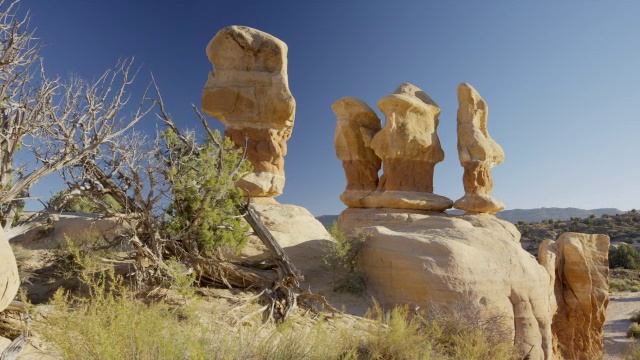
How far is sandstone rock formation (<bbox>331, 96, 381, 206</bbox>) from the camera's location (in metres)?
18.5

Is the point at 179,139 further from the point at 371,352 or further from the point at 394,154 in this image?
the point at 394,154

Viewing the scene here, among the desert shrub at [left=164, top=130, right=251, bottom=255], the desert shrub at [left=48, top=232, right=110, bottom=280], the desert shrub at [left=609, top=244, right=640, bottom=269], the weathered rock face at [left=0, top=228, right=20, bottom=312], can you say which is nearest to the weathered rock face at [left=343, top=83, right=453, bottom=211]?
the desert shrub at [left=164, top=130, right=251, bottom=255]

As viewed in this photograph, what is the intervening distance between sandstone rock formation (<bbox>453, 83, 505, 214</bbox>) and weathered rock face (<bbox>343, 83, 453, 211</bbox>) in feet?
3.35

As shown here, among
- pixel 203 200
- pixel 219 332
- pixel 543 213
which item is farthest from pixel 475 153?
pixel 543 213

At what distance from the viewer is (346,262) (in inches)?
362

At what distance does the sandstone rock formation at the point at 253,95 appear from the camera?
43.5ft

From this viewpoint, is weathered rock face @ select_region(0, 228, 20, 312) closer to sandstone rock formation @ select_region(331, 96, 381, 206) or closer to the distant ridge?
sandstone rock formation @ select_region(331, 96, 381, 206)

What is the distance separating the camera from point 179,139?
310 inches

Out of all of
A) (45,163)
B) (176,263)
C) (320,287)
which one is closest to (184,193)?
(176,263)

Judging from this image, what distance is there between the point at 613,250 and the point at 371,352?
1321 inches

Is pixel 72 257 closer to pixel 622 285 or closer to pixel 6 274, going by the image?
pixel 6 274

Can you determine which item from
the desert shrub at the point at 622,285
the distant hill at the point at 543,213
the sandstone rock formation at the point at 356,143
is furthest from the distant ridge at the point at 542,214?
the sandstone rock formation at the point at 356,143

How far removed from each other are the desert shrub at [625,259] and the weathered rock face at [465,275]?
2504 centimetres

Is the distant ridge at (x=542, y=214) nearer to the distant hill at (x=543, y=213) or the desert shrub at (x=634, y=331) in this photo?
the distant hill at (x=543, y=213)
